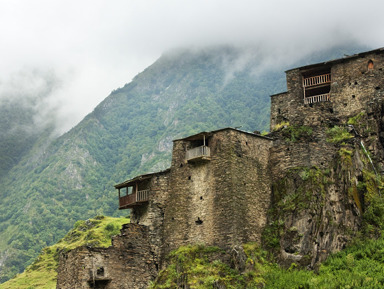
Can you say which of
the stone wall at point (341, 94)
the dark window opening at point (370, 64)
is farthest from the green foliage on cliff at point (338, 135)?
the dark window opening at point (370, 64)

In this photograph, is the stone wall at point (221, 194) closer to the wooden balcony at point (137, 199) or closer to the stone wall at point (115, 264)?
the stone wall at point (115, 264)

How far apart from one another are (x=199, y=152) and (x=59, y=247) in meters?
41.6

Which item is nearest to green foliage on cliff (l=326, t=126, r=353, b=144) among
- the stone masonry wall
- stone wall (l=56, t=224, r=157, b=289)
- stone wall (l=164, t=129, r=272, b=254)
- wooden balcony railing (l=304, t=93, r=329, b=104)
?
wooden balcony railing (l=304, t=93, r=329, b=104)

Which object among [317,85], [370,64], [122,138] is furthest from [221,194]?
[122,138]

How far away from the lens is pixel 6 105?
195750 millimetres

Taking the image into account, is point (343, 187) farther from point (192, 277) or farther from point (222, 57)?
point (222, 57)

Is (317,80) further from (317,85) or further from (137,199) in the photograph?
(137,199)

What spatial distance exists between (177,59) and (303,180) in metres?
134

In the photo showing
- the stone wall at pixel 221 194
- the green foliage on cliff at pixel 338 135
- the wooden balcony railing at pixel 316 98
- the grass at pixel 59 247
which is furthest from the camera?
the grass at pixel 59 247

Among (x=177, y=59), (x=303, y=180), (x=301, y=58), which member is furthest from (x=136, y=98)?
(x=303, y=180)

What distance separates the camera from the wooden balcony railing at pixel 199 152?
43219 millimetres

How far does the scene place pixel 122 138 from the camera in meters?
150

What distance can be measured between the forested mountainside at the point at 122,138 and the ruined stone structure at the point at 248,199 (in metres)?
64.0

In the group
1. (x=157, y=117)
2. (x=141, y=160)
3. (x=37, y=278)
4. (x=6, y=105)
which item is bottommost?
(x=37, y=278)
